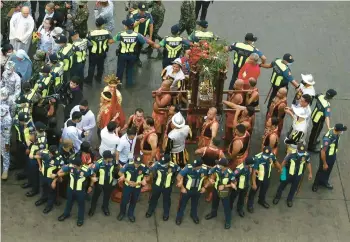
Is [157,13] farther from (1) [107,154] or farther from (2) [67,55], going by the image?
(1) [107,154]

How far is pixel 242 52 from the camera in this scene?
14000 millimetres

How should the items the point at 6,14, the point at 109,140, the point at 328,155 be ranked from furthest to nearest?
the point at 6,14, the point at 328,155, the point at 109,140

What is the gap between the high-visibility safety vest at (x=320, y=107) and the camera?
1270 cm

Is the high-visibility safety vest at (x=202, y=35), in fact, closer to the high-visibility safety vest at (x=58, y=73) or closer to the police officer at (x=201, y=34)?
the police officer at (x=201, y=34)

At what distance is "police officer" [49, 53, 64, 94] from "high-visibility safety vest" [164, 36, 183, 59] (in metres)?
2.37

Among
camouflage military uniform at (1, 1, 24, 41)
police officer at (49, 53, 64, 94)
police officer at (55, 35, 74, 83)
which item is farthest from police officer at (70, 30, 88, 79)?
camouflage military uniform at (1, 1, 24, 41)

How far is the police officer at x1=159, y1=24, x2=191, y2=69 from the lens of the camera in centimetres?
1404

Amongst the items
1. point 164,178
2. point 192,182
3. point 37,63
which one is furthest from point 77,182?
point 37,63

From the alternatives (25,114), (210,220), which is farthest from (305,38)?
(25,114)

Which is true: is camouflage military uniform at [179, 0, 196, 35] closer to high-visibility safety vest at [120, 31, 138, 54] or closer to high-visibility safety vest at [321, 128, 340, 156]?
high-visibility safety vest at [120, 31, 138, 54]

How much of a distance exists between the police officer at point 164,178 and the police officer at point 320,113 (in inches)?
132

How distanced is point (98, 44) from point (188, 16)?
2.81 meters

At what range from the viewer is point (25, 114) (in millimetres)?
11469

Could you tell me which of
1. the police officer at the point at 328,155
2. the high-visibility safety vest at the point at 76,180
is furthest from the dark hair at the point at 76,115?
the police officer at the point at 328,155
